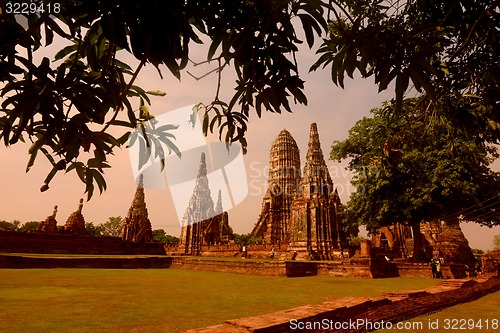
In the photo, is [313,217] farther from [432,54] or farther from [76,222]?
[432,54]

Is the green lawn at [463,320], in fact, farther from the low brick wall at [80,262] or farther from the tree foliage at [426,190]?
the low brick wall at [80,262]

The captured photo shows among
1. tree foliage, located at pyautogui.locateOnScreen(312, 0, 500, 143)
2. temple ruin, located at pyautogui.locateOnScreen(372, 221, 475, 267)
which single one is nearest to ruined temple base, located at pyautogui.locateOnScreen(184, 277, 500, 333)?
tree foliage, located at pyautogui.locateOnScreen(312, 0, 500, 143)

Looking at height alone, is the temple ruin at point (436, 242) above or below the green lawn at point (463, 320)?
above

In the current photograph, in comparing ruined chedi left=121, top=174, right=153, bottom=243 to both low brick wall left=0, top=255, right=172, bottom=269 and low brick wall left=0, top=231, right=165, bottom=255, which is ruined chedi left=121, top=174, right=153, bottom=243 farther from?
low brick wall left=0, top=255, right=172, bottom=269

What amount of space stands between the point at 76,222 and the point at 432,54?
110 ft

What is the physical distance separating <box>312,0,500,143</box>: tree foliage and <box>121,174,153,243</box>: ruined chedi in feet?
110

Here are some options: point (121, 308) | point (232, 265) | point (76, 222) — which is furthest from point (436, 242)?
point (76, 222)

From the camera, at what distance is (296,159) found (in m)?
50.2

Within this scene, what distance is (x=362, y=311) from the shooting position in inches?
177

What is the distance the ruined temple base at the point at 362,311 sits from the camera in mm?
3109

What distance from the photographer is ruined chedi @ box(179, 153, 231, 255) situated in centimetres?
3284

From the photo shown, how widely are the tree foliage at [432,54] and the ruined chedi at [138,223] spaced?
33538 millimetres

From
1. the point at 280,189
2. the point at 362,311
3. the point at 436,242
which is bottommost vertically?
the point at 362,311

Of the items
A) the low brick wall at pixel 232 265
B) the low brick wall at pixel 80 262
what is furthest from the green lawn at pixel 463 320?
the low brick wall at pixel 80 262
